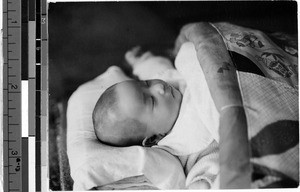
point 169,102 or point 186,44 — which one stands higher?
point 186,44

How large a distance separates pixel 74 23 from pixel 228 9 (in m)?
0.37

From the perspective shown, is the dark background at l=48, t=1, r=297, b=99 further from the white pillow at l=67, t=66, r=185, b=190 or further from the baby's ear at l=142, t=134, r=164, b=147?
the baby's ear at l=142, t=134, r=164, b=147

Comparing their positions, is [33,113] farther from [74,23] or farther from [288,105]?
[288,105]

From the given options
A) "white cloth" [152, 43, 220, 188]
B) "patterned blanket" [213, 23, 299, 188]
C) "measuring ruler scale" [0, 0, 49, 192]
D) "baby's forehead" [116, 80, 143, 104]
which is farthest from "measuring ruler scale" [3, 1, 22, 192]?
"patterned blanket" [213, 23, 299, 188]

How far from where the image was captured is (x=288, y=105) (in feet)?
3.27

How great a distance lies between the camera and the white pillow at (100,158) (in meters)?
0.98

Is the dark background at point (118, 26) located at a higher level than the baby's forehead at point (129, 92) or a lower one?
higher

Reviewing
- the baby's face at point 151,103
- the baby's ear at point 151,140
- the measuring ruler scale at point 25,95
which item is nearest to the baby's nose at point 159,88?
the baby's face at point 151,103

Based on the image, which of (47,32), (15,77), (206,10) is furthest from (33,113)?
(206,10)

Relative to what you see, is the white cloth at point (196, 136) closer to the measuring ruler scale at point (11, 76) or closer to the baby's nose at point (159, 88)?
the baby's nose at point (159, 88)

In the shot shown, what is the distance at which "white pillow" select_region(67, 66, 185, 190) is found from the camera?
98cm

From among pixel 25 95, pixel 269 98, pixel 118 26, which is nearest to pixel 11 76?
pixel 25 95

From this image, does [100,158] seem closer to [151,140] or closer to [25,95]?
[151,140]

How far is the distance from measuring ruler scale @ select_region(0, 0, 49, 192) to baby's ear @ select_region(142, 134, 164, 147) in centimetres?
24
